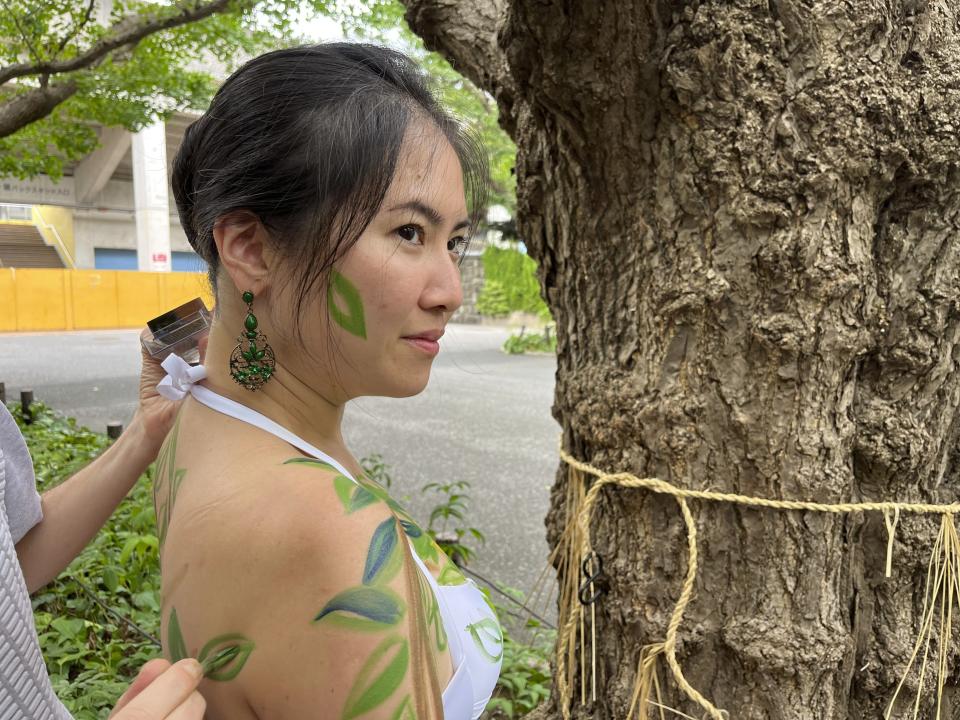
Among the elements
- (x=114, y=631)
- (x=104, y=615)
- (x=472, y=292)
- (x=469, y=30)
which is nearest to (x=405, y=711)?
(x=469, y=30)

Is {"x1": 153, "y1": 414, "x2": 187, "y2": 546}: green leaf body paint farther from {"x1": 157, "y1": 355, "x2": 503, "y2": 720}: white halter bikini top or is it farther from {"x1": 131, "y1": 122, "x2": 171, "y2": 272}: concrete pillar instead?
{"x1": 131, "y1": 122, "x2": 171, "y2": 272}: concrete pillar

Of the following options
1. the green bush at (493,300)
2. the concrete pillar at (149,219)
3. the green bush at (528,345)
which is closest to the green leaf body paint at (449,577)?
the green bush at (528,345)

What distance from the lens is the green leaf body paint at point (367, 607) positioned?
82 cm

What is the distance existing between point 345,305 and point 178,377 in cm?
32

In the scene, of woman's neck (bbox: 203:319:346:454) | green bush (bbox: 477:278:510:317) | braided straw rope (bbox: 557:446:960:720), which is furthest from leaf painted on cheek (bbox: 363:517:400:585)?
green bush (bbox: 477:278:510:317)

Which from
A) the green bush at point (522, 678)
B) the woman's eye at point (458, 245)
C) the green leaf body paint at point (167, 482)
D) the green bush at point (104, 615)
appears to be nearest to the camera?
the green leaf body paint at point (167, 482)

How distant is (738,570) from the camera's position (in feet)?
4.70

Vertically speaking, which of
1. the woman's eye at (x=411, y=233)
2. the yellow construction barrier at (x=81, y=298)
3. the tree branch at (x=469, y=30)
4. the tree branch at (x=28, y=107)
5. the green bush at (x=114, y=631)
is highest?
the tree branch at (x=28, y=107)

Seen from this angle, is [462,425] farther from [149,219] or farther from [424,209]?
[149,219]

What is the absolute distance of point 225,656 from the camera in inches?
33.7

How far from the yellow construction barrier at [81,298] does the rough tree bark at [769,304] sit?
16.3 m

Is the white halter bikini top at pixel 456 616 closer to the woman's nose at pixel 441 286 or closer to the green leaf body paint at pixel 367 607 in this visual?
the green leaf body paint at pixel 367 607

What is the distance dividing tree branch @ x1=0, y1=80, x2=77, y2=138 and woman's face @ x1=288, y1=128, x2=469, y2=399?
18.9ft

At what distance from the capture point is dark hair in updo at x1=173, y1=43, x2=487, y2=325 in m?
0.94
